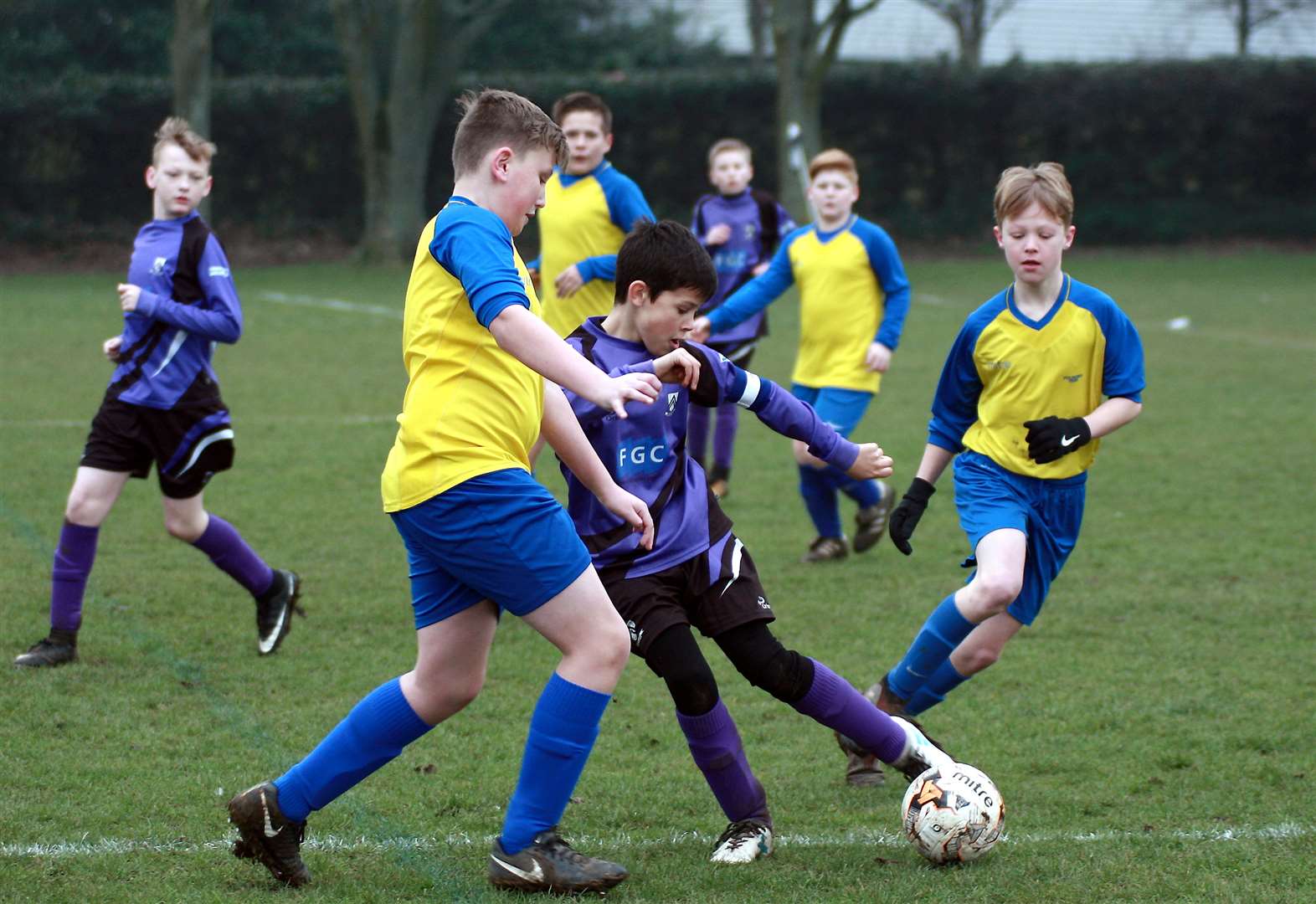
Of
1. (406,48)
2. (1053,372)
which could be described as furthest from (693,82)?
(1053,372)

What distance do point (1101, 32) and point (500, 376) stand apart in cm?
4815

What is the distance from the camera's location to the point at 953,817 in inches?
154

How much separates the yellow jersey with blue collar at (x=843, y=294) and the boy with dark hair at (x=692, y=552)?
3580 millimetres

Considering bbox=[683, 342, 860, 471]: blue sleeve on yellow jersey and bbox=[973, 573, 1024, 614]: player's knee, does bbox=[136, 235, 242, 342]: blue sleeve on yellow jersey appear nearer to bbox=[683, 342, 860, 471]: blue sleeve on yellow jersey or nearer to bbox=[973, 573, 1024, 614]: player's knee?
bbox=[683, 342, 860, 471]: blue sleeve on yellow jersey

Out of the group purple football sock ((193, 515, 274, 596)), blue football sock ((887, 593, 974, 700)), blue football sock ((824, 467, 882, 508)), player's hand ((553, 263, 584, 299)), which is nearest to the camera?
blue football sock ((887, 593, 974, 700))

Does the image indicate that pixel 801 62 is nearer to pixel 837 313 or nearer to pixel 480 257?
pixel 837 313

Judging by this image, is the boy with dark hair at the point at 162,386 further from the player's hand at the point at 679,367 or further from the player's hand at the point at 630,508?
the player's hand at the point at 630,508

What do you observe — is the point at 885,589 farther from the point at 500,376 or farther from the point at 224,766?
the point at 500,376

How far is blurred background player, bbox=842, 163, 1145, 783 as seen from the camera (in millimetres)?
4609

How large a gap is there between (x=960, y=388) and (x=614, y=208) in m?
3.13

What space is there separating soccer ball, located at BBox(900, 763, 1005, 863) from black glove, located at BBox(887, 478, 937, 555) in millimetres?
726

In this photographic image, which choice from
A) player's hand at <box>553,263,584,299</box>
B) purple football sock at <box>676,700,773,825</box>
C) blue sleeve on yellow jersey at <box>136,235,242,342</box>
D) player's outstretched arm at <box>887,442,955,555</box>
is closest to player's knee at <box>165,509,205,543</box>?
blue sleeve on yellow jersey at <box>136,235,242,342</box>

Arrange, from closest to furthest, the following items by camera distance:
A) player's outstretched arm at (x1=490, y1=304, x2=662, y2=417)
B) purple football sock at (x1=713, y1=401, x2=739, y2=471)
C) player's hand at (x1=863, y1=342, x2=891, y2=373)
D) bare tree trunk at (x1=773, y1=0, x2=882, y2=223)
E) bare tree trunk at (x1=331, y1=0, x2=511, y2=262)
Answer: player's outstretched arm at (x1=490, y1=304, x2=662, y2=417) → player's hand at (x1=863, y1=342, x2=891, y2=373) → purple football sock at (x1=713, y1=401, x2=739, y2=471) → bare tree trunk at (x1=331, y1=0, x2=511, y2=262) → bare tree trunk at (x1=773, y1=0, x2=882, y2=223)

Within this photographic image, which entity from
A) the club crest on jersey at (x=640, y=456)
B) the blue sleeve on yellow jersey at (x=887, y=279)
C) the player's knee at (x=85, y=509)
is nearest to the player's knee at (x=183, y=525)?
the player's knee at (x=85, y=509)
